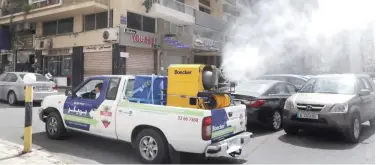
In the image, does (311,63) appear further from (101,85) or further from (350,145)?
(101,85)

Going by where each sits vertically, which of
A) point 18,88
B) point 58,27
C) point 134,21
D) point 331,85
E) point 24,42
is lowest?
point 18,88

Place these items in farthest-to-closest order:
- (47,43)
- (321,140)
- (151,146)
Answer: (47,43)
(321,140)
(151,146)

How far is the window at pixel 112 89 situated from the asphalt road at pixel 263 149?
105 centimetres

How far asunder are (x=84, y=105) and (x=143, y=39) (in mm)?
16024

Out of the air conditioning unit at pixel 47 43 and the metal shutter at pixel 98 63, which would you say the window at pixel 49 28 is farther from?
the metal shutter at pixel 98 63

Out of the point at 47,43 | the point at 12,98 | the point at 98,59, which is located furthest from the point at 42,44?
the point at 12,98

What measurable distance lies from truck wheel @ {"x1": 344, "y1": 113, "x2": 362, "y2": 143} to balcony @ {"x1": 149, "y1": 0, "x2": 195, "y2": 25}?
1703cm

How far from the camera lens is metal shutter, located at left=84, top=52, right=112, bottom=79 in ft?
68.0

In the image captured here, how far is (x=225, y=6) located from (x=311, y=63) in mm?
14840

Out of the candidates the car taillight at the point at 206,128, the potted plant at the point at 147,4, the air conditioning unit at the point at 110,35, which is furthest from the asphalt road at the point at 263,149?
the potted plant at the point at 147,4

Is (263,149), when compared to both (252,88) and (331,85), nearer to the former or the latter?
(252,88)

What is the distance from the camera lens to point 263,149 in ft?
20.8

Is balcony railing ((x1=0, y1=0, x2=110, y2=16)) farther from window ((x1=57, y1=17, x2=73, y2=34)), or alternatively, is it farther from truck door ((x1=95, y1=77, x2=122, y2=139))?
truck door ((x1=95, y1=77, x2=122, y2=139))

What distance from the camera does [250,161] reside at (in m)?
5.48
